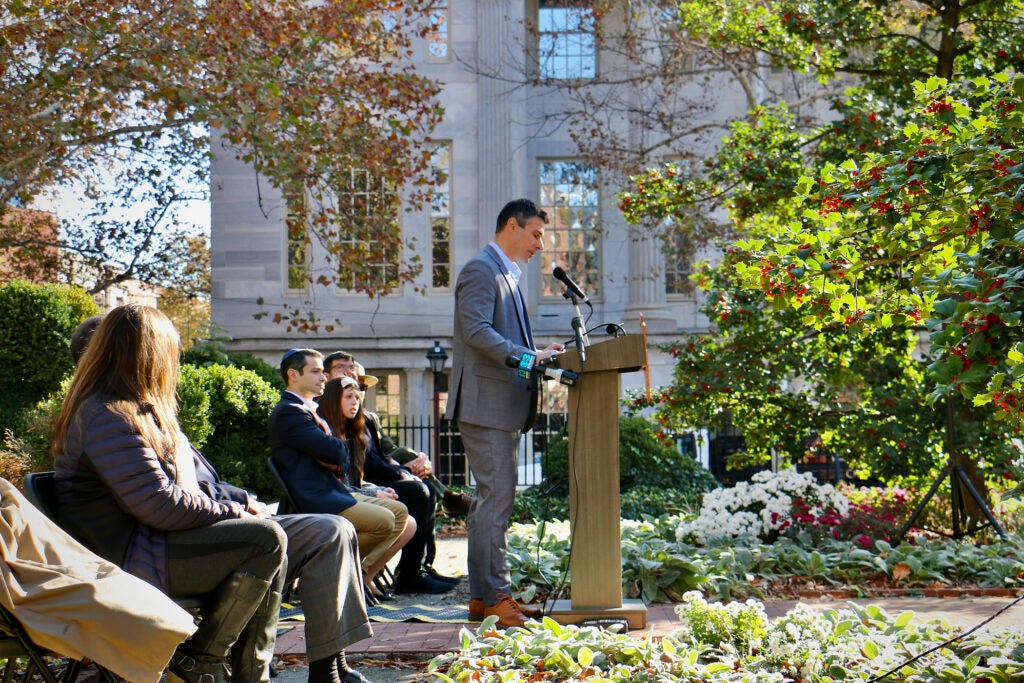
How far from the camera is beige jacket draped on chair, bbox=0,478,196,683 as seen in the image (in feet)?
9.96

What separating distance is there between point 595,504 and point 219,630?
7.28 ft

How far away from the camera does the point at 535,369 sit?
531cm

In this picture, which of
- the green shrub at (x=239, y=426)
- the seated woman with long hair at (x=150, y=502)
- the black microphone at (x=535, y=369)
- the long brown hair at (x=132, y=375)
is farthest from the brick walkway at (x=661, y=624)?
the green shrub at (x=239, y=426)

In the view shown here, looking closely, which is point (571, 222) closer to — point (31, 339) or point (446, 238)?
point (446, 238)

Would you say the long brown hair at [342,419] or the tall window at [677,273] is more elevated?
the tall window at [677,273]

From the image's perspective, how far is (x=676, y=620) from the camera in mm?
5910

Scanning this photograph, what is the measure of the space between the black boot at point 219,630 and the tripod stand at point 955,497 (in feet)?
19.2

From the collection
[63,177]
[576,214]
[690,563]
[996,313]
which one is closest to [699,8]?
[690,563]

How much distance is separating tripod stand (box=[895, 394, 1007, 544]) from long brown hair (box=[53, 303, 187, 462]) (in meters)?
6.14

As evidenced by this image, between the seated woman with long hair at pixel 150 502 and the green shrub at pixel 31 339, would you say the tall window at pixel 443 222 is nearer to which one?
the green shrub at pixel 31 339

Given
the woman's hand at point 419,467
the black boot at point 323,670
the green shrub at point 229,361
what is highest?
the green shrub at point 229,361

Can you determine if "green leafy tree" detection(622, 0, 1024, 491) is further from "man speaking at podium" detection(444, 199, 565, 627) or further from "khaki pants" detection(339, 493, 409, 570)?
"khaki pants" detection(339, 493, 409, 570)

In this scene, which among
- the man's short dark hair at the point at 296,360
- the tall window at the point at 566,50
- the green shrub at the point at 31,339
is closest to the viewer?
the man's short dark hair at the point at 296,360

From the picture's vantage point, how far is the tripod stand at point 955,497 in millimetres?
8203
